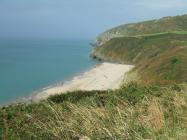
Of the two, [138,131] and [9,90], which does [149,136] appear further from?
[9,90]

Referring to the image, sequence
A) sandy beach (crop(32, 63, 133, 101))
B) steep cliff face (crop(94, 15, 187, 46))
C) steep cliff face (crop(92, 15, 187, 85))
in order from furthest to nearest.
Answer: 1. steep cliff face (crop(94, 15, 187, 46))
2. sandy beach (crop(32, 63, 133, 101))
3. steep cliff face (crop(92, 15, 187, 85))

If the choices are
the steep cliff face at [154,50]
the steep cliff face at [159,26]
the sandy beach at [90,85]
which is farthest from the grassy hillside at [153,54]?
the steep cliff face at [159,26]

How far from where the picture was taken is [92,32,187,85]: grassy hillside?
57.6 meters

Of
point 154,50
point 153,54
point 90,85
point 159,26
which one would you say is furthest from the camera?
point 159,26

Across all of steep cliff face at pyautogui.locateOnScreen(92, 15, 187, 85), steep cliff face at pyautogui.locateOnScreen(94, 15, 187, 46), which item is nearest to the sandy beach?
steep cliff face at pyautogui.locateOnScreen(92, 15, 187, 85)

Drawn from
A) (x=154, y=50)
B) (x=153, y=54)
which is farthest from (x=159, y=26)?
(x=153, y=54)

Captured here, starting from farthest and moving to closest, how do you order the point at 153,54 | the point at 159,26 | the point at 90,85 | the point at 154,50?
the point at 159,26 → the point at 154,50 → the point at 153,54 → the point at 90,85

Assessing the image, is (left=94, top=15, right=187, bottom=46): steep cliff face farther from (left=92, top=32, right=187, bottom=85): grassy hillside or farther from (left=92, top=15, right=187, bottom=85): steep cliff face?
(left=92, top=32, right=187, bottom=85): grassy hillside

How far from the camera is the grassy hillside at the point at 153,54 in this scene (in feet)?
189

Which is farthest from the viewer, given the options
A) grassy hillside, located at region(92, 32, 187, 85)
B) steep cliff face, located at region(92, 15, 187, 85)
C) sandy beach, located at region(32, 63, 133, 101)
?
sandy beach, located at region(32, 63, 133, 101)

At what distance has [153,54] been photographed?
97.9m

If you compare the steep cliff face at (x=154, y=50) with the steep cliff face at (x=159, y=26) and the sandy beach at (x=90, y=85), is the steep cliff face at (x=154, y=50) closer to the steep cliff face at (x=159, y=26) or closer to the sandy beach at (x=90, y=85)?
the steep cliff face at (x=159, y=26)

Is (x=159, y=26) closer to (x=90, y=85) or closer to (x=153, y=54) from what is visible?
(x=153, y=54)

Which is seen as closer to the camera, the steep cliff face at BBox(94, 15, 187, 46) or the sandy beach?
the sandy beach
